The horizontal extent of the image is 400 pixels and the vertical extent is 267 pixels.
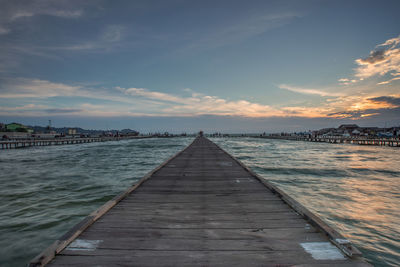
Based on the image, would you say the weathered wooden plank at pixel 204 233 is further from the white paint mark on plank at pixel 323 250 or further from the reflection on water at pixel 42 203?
the reflection on water at pixel 42 203

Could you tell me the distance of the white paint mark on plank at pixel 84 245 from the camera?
2.59 metres

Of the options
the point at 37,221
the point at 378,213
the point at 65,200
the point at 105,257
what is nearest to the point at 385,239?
the point at 378,213

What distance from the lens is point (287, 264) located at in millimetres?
2330

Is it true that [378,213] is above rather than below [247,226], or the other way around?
below

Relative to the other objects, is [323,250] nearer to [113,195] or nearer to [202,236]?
[202,236]

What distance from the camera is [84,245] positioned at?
266 centimetres

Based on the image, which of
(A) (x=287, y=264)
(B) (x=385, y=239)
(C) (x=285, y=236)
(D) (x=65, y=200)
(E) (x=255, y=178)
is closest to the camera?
(A) (x=287, y=264)

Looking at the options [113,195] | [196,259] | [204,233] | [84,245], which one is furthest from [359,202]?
[113,195]

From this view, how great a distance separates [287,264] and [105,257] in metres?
2.23

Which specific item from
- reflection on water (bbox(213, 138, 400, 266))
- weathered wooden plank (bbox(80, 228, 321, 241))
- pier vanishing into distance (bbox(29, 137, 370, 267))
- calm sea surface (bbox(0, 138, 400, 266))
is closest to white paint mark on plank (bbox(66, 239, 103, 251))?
pier vanishing into distance (bbox(29, 137, 370, 267))

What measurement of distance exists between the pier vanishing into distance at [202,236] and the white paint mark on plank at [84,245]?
1cm

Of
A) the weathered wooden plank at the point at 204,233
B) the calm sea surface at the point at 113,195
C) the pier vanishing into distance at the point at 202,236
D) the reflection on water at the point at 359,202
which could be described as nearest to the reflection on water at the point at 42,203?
the calm sea surface at the point at 113,195

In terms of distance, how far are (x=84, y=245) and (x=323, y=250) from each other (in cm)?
321

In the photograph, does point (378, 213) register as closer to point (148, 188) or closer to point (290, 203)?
point (290, 203)
